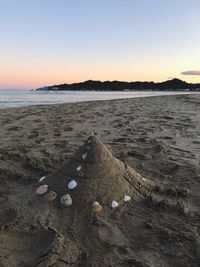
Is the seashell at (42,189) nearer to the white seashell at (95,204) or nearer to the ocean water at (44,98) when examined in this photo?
the white seashell at (95,204)

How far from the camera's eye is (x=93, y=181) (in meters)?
3.33

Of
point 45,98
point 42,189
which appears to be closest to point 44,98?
Result: point 45,98

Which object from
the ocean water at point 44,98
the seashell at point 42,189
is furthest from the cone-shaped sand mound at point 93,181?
the ocean water at point 44,98

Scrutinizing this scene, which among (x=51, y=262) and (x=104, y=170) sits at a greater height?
(x=104, y=170)

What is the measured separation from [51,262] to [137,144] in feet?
11.7

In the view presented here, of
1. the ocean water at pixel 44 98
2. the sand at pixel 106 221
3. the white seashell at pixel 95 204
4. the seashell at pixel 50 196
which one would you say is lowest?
the ocean water at pixel 44 98

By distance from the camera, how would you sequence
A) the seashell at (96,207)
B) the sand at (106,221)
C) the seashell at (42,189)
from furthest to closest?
1. the seashell at (42,189)
2. the seashell at (96,207)
3. the sand at (106,221)

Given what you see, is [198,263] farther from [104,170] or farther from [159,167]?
[159,167]

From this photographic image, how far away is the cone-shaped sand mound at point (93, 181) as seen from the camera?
3225 mm

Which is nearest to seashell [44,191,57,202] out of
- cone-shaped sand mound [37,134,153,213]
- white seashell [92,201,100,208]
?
cone-shaped sand mound [37,134,153,213]

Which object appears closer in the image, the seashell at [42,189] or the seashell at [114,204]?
the seashell at [114,204]

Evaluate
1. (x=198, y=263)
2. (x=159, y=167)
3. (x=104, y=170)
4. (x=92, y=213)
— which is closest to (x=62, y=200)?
(x=92, y=213)

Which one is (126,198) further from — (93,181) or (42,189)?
(42,189)

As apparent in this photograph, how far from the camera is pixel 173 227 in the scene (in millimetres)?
3004
